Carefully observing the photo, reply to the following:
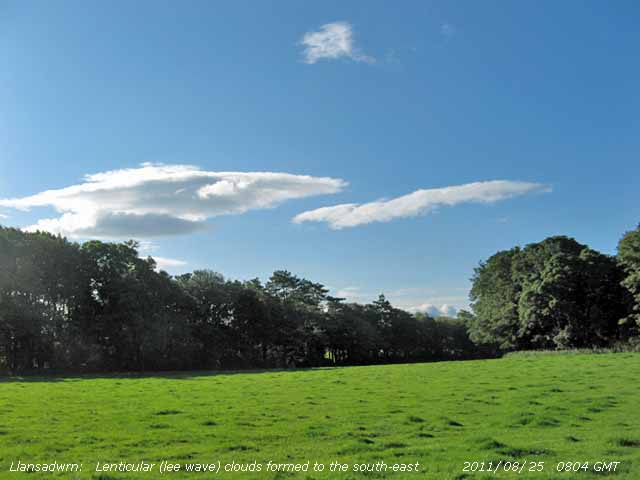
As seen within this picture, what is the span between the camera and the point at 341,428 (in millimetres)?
16188

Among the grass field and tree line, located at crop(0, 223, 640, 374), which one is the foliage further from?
the grass field

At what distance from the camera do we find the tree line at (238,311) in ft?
213

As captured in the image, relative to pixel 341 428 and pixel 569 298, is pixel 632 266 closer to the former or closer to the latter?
pixel 569 298

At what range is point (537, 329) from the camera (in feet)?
266

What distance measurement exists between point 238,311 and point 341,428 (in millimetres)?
71215

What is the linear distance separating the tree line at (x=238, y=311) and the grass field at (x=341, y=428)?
138 feet

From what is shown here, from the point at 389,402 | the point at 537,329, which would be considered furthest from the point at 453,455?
the point at 537,329

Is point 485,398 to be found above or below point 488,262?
below

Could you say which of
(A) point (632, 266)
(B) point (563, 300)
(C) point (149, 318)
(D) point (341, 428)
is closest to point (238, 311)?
(C) point (149, 318)

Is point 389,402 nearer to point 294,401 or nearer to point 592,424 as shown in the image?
point 294,401

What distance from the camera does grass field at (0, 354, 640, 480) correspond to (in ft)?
40.0

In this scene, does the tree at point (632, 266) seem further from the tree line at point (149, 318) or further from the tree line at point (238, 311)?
the tree line at point (149, 318)

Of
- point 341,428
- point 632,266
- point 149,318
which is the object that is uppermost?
point 632,266

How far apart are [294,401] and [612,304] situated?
7156 cm
